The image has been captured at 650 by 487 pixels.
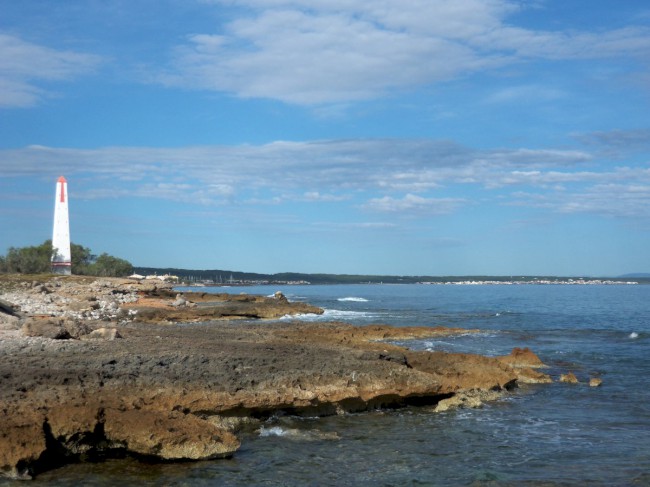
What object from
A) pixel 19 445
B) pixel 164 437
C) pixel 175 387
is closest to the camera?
pixel 19 445

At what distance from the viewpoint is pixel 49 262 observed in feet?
364

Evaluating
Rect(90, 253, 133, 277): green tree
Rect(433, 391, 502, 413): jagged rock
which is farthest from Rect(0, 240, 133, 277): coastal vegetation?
Rect(433, 391, 502, 413): jagged rock

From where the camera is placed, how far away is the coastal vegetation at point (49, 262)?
106 meters

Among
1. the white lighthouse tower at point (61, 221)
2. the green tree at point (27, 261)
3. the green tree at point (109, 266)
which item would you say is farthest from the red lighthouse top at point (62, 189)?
the green tree at point (109, 266)

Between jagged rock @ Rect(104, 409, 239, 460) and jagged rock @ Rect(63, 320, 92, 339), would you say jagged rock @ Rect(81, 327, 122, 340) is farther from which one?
jagged rock @ Rect(104, 409, 239, 460)

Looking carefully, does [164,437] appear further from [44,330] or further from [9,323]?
[9,323]

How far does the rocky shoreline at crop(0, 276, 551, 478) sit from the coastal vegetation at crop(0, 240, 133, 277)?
87.1 metres

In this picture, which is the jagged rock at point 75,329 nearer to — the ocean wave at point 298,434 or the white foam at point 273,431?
the white foam at point 273,431

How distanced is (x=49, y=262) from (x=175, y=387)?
10523cm

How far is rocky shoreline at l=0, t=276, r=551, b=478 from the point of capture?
11.6m

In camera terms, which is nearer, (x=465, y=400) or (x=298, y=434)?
(x=298, y=434)

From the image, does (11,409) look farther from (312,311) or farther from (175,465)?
(312,311)

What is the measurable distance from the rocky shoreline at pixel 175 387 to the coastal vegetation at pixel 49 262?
87128 millimetres

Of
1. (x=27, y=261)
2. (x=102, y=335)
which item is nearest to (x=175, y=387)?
(x=102, y=335)
